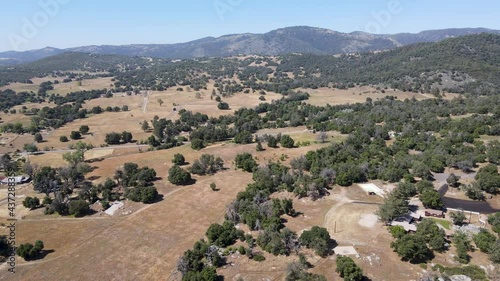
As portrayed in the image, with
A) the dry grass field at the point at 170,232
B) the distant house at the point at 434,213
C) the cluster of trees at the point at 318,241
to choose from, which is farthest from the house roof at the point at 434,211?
the cluster of trees at the point at 318,241

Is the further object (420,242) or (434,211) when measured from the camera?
(434,211)

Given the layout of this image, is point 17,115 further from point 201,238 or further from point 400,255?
point 400,255

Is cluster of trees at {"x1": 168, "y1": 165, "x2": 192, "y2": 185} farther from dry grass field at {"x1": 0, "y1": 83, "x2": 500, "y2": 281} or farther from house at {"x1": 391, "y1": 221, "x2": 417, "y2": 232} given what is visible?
house at {"x1": 391, "y1": 221, "x2": 417, "y2": 232}

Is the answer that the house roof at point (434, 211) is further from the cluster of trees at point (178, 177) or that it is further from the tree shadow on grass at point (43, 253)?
the tree shadow on grass at point (43, 253)

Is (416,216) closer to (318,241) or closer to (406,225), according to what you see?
(406,225)

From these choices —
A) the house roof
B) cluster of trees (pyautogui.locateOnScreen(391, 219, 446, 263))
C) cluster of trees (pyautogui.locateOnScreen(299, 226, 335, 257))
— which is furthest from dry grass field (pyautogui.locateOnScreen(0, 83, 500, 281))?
the house roof

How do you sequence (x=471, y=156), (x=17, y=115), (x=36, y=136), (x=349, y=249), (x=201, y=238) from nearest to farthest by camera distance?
(x=349, y=249) → (x=201, y=238) → (x=471, y=156) → (x=36, y=136) → (x=17, y=115)

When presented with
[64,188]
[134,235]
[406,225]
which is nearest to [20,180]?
[64,188]

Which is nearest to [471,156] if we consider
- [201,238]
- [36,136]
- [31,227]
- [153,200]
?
[201,238]
